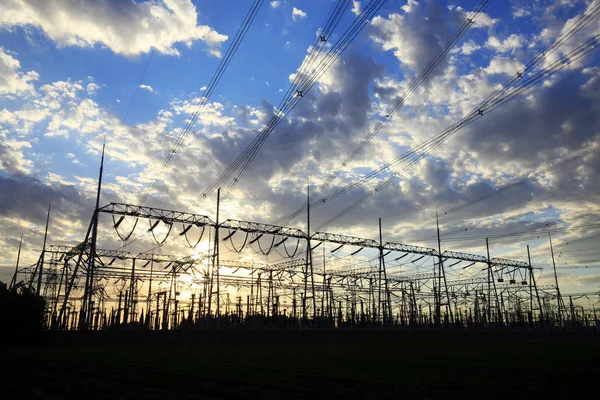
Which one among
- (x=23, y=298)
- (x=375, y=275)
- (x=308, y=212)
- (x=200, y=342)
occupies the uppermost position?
(x=308, y=212)

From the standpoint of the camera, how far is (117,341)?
28.8 meters

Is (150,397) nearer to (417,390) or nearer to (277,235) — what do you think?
(417,390)

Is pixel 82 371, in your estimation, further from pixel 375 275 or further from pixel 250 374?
pixel 375 275

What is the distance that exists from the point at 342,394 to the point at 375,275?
4895cm

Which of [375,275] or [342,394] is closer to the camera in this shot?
[342,394]

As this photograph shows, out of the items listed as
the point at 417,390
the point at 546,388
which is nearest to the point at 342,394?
the point at 417,390

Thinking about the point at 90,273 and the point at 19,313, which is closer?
the point at 90,273

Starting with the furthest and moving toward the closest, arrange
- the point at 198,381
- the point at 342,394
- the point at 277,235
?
the point at 277,235 < the point at 198,381 < the point at 342,394

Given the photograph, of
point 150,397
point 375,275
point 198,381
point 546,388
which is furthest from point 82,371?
point 375,275

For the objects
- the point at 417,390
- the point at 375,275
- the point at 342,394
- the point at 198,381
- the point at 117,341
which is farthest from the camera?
the point at 375,275

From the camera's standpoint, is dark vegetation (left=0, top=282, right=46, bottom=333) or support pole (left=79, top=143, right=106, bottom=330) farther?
dark vegetation (left=0, top=282, right=46, bottom=333)

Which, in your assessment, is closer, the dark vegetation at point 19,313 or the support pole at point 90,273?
the support pole at point 90,273

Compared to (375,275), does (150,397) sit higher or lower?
lower

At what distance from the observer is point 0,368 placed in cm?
1235
